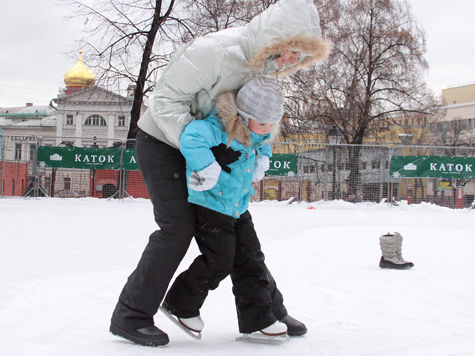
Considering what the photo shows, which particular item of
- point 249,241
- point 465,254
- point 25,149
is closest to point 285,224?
point 465,254

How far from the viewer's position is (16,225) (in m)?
6.74

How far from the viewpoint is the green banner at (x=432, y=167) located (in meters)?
13.4

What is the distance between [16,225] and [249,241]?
5175 millimetres

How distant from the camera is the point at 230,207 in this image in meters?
2.30

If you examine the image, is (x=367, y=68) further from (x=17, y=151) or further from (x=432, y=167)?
(x=17, y=151)

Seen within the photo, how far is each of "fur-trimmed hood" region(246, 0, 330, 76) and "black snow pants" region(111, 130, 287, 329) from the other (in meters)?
0.57

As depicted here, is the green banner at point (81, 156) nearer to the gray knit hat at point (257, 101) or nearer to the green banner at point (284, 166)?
the green banner at point (284, 166)

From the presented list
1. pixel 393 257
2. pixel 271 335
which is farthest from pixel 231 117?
pixel 393 257

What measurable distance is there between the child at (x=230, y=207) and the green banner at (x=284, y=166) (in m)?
11.2

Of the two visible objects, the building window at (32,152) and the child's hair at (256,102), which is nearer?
the child's hair at (256,102)

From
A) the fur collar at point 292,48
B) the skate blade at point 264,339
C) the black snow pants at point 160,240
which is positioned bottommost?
the skate blade at point 264,339

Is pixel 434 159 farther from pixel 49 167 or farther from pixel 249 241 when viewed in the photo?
pixel 249 241

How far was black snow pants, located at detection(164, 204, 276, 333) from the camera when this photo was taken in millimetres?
2299

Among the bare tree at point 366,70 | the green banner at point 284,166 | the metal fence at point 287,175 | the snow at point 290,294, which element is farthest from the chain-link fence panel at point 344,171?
the bare tree at point 366,70
